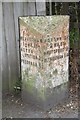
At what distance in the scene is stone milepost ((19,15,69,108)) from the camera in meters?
2.93

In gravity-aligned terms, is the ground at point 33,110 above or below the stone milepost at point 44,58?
below

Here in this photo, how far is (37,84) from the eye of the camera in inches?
120

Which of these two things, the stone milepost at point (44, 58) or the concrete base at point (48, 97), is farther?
the concrete base at point (48, 97)

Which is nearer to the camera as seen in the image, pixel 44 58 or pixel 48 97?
pixel 44 58

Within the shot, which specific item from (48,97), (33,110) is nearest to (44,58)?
(48,97)

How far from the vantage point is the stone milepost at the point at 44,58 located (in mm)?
2932

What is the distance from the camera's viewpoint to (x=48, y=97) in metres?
3.04

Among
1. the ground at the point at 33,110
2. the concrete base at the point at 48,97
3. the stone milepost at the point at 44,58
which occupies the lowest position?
the ground at the point at 33,110

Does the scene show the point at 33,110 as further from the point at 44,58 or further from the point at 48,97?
the point at 44,58

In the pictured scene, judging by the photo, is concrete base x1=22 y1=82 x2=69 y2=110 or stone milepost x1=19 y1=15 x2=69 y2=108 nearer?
stone milepost x1=19 y1=15 x2=69 y2=108

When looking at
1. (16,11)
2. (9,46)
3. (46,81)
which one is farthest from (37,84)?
(16,11)

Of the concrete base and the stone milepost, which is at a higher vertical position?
the stone milepost

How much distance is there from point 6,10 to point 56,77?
0.98m

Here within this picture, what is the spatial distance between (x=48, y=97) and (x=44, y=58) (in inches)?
17.3
